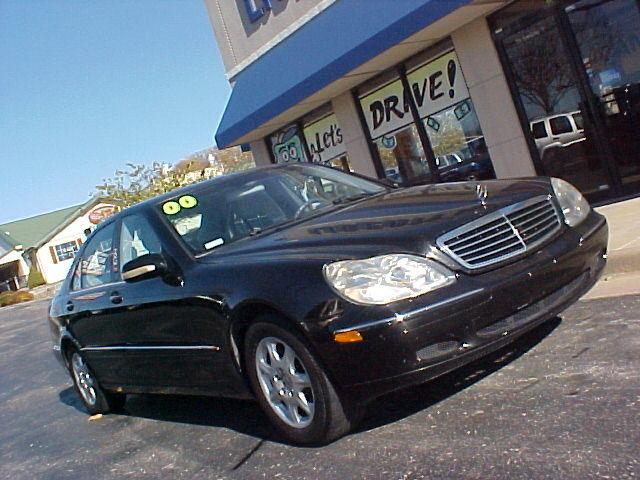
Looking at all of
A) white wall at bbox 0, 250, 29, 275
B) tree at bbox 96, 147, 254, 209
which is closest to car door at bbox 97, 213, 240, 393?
tree at bbox 96, 147, 254, 209

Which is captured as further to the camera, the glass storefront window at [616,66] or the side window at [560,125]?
the side window at [560,125]

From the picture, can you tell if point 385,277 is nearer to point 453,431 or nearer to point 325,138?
point 453,431

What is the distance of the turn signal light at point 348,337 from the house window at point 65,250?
185 ft

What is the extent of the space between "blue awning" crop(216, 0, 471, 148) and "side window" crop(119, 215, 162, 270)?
5192 mm

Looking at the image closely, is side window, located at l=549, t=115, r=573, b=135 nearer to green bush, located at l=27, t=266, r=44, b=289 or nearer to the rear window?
the rear window

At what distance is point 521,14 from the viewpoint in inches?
384

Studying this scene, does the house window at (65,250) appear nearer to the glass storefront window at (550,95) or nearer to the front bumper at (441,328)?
the glass storefront window at (550,95)

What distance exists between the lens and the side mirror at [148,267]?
460cm

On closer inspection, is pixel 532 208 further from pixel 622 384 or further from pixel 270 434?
pixel 270 434

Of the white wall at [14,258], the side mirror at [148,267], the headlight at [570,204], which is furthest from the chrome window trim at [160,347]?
the white wall at [14,258]

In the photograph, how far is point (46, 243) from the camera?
57.0m

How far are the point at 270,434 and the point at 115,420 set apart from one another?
217cm

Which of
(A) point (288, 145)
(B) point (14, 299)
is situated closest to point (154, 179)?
(B) point (14, 299)

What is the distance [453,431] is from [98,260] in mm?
3333
